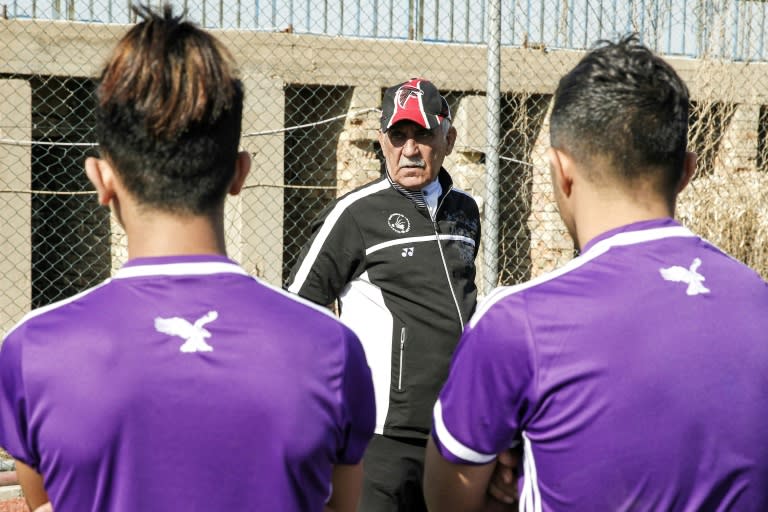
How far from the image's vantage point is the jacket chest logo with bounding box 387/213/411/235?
3713 mm

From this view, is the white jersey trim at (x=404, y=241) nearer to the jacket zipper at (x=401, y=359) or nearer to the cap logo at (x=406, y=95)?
the jacket zipper at (x=401, y=359)

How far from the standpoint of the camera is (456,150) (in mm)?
8367

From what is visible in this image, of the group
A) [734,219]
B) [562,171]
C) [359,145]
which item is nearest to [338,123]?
[359,145]

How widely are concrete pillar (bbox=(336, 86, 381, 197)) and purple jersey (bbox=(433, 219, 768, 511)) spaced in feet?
22.1

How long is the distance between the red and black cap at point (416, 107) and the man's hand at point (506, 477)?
2.14 meters

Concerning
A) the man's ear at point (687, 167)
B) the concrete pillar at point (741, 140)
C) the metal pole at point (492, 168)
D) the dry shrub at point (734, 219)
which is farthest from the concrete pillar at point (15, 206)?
the man's ear at point (687, 167)

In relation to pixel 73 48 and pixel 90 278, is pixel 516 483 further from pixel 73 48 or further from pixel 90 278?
pixel 90 278

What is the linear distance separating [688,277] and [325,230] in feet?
6.73

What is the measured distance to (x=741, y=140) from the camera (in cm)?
929

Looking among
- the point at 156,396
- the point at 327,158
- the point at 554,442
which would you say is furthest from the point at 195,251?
the point at 327,158

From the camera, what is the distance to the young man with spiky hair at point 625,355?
5.61 feet

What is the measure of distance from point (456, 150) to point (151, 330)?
22.7ft

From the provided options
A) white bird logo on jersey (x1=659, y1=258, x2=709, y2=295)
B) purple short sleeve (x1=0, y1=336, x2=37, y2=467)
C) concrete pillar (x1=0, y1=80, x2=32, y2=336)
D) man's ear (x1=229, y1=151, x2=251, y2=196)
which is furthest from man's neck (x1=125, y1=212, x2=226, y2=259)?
concrete pillar (x1=0, y1=80, x2=32, y2=336)

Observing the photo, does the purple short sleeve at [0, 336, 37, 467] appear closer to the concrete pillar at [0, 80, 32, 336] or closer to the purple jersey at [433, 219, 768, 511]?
the purple jersey at [433, 219, 768, 511]
